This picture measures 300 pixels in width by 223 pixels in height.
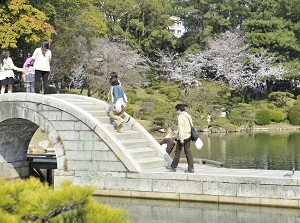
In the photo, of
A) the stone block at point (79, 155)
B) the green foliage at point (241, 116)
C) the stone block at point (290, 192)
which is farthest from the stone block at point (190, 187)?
the green foliage at point (241, 116)

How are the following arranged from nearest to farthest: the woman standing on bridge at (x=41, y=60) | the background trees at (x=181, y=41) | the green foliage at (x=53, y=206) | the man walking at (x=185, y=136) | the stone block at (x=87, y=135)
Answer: the green foliage at (x=53, y=206) → the man walking at (x=185, y=136) → the stone block at (x=87, y=135) → the woman standing on bridge at (x=41, y=60) → the background trees at (x=181, y=41)

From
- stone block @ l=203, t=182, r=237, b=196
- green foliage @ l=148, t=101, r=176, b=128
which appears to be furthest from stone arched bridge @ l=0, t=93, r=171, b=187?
green foliage @ l=148, t=101, r=176, b=128

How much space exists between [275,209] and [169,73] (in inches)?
1795

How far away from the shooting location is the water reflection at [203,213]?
10.3 meters

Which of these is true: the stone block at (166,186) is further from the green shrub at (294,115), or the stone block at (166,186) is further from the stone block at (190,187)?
the green shrub at (294,115)

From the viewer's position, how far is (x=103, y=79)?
42188mm

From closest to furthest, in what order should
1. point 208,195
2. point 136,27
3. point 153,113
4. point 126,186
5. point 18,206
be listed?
point 18,206 → point 208,195 → point 126,186 → point 153,113 → point 136,27

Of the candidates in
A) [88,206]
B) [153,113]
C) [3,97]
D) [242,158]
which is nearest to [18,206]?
[88,206]

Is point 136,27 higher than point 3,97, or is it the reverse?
point 136,27

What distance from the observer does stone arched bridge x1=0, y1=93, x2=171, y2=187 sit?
1258 cm

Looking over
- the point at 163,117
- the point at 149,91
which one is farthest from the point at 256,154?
the point at 149,91

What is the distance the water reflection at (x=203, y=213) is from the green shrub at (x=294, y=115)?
3221 centimetres

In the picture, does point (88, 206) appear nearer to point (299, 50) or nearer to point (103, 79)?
point (103, 79)

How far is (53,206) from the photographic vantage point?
4625 millimetres
